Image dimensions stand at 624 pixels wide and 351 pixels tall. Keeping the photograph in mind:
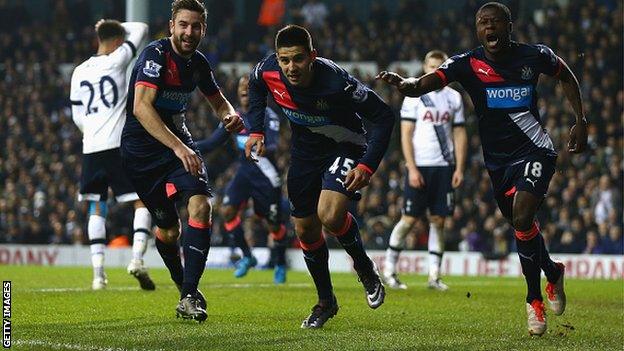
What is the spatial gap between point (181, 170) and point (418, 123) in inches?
201

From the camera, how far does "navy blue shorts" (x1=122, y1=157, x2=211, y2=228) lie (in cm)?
877

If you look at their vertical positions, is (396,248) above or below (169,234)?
below

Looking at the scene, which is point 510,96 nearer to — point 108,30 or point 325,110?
point 325,110

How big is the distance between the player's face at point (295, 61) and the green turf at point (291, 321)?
176 cm

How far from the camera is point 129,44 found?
40.8 feet

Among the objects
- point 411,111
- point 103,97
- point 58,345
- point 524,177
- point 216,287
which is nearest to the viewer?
point 58,345

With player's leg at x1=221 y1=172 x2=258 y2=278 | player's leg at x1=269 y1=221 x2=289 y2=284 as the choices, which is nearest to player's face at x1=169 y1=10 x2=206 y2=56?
player's leg at x1=269 y1=221 x2=289 y2=284

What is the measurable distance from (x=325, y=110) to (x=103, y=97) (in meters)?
4.66

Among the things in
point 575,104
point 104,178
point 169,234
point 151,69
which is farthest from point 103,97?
point 575,104

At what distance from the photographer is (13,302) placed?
9.93m

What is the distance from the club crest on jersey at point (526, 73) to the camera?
8461 mm

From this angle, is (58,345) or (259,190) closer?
(58,345)

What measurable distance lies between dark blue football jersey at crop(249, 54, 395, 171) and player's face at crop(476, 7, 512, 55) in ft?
2.88

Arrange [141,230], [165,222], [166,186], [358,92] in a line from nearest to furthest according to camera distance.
A: 1. [358,92]
2. [166,186]
3. [165,222]
4. [141,230]
